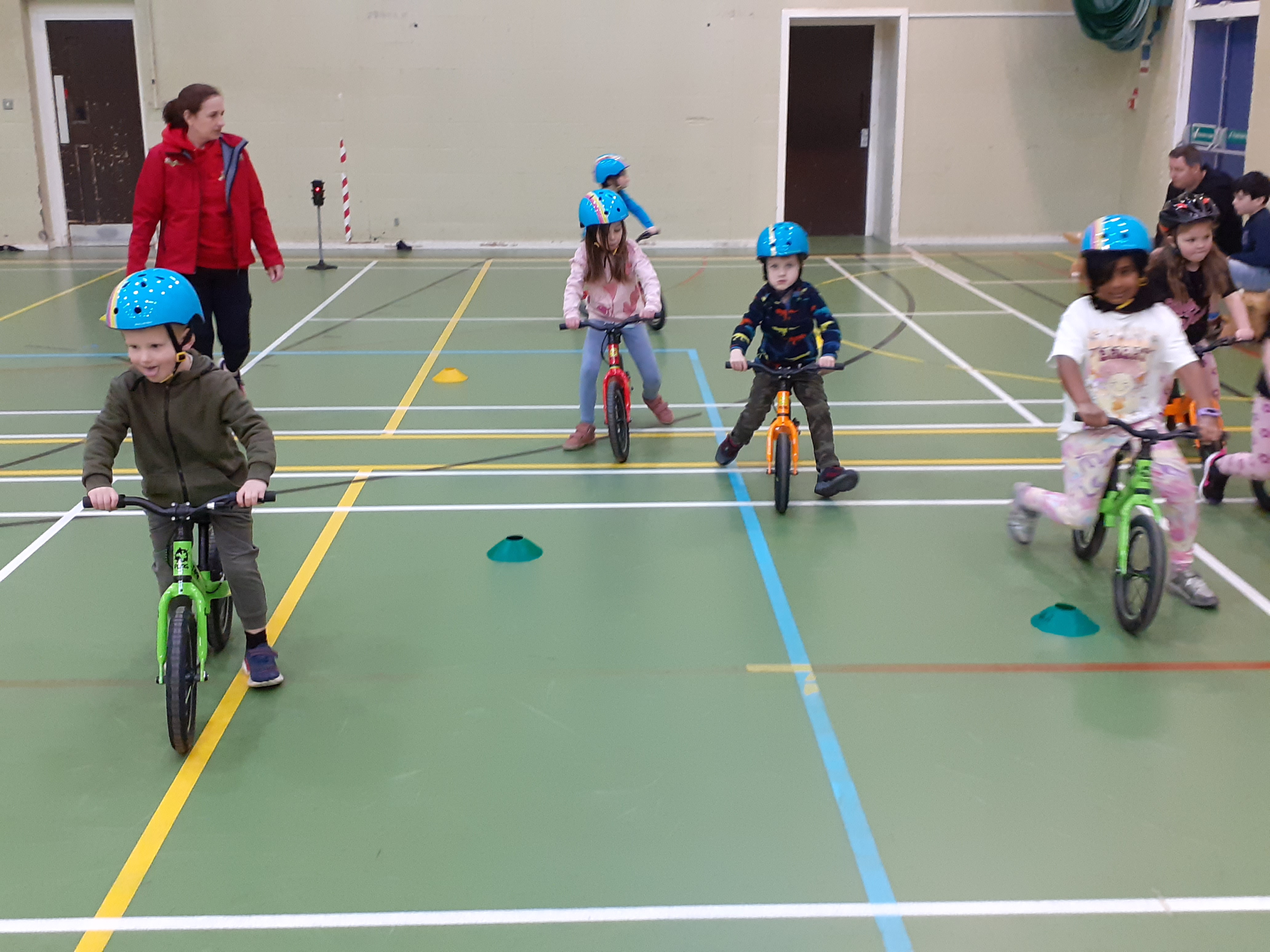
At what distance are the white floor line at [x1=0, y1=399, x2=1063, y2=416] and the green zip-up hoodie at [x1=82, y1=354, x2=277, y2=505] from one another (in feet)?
14.2

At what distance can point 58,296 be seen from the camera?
13.3 meters

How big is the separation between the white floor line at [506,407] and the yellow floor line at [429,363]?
0.16m

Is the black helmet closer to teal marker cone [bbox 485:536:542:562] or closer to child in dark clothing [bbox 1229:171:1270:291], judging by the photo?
child in dark clothing [bbox 1229:171:1270:291]

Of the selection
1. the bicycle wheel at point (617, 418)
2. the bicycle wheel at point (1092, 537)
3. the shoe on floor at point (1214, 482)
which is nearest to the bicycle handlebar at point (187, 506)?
the bicycle wheel at point (617, 418)

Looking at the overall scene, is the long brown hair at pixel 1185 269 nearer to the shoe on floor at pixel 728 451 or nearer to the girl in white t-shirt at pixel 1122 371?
the girl in white t-shirt at pixel 1122 371

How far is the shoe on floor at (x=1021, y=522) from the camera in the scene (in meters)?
5.57

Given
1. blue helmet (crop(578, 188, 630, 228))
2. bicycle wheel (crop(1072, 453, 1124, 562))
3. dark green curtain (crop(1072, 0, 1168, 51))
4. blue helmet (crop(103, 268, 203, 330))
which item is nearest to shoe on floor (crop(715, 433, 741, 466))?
blue helmet (crop(578, 188, 630, 228))

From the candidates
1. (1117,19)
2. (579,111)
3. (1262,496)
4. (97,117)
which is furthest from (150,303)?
(97,117)

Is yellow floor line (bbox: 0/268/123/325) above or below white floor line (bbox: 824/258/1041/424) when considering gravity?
above

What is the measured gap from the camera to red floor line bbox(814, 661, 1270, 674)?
444 centimetres

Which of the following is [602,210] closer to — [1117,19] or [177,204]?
[177,204]

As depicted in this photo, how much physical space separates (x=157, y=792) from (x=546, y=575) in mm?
2068

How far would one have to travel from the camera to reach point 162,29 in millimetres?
16547

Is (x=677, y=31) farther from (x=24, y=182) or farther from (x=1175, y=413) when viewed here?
(x=1175, y=413)
